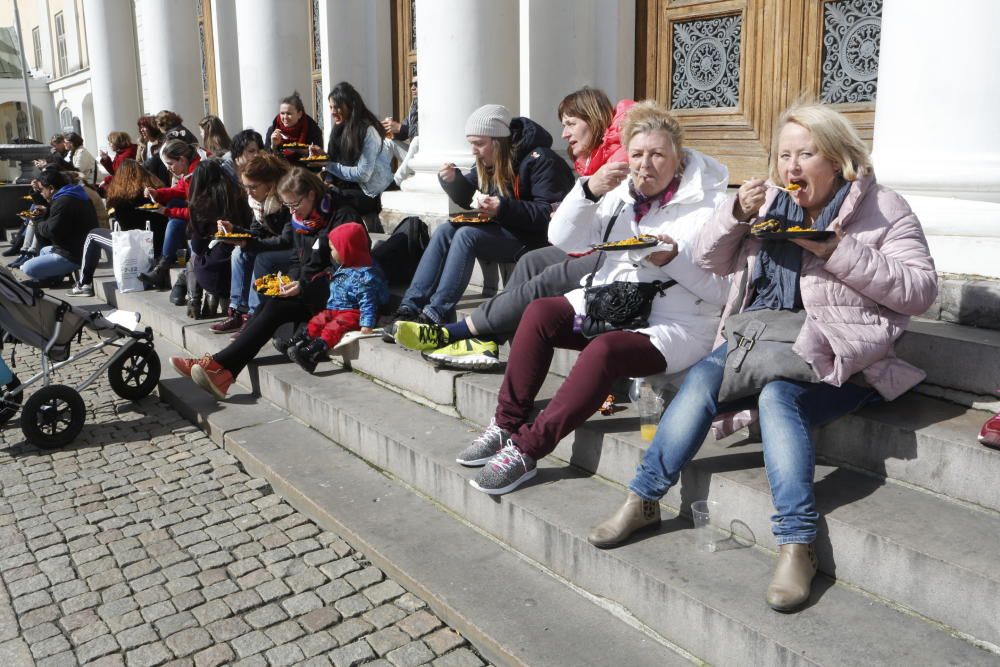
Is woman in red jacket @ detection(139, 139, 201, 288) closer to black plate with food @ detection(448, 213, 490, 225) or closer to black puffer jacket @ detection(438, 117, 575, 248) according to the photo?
black puffer jacket @ detection(438, 117, 575, 248)

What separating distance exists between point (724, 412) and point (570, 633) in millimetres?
891

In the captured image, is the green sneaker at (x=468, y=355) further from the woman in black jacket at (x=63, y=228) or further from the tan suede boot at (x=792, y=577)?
the woman in black jacket at (x=63, y=228)

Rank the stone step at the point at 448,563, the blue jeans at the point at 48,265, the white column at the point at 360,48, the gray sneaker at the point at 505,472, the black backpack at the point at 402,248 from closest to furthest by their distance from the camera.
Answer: the stone step at the point at 448,563 < the gray sneaker at the point at 505,472 < the black backpack at the point at 402,248 < the blue jeans at the point at 48,265 < the white column at the point at 360,48

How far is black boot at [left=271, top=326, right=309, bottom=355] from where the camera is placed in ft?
17.2

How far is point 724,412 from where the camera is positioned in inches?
116

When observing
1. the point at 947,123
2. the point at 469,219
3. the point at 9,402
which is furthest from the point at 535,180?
the point at 9,402

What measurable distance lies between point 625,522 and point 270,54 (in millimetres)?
7904

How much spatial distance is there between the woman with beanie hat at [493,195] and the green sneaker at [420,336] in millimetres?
481

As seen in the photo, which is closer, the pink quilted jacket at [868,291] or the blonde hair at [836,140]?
the pink quilted jacket at [868,291]

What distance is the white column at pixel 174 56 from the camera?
1178 cm

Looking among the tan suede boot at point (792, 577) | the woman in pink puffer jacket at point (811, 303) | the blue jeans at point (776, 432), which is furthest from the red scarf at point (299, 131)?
the tan suede boot at point (792, 577)

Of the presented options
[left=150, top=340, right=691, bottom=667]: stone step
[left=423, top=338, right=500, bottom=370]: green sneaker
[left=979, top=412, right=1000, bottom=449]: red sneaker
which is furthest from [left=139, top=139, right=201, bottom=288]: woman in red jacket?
[left=979, top=412, right=1000, bottom=449]: red sneaker

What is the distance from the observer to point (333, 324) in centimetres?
523

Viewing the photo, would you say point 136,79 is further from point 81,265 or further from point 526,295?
point 526,295
